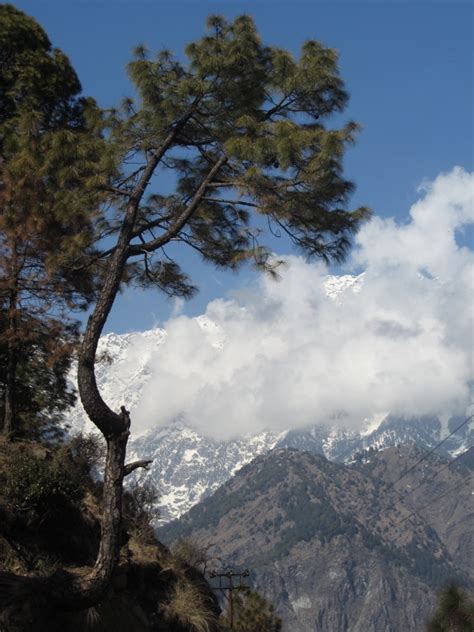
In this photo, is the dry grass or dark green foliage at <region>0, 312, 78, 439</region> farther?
dark green foliage at <region>0, 312, 78, 439</region>

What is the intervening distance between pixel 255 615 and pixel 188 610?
23018 mm

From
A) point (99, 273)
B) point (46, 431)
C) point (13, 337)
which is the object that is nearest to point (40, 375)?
point (46, 431)

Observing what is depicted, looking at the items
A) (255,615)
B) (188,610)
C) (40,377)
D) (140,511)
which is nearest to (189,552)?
(140,511)

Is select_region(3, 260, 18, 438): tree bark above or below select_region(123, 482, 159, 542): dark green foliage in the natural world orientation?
above

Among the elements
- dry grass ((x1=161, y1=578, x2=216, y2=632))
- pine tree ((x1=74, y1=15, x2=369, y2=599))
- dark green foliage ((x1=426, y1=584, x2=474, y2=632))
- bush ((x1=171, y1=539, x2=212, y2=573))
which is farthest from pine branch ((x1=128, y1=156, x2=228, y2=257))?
dark green foliage ((x1=426, y1=584, x2=474, y2=632))

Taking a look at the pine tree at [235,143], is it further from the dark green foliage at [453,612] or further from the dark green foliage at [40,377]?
the dark green foliage at [453,612]

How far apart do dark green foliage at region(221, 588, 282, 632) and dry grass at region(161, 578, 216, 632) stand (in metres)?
18.8

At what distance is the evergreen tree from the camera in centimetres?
1602

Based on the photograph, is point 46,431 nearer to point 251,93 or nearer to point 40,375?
point 40,375

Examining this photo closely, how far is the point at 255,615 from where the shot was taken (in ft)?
125

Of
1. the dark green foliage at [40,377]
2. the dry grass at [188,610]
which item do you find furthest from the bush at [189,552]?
the dark green foliage at [40,377]

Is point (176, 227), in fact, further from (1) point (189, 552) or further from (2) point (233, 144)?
(1) point (189, 552)

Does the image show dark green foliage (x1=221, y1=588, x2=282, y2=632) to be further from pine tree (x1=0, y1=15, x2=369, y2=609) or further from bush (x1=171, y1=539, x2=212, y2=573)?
pine tree (x1=0, y1=15, x2=369, y2=609)

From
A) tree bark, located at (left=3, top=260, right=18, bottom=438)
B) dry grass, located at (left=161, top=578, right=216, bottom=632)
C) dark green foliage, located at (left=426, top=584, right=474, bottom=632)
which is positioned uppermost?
tree bark, located at (left=3, top=260, right=18, bottom=438)
